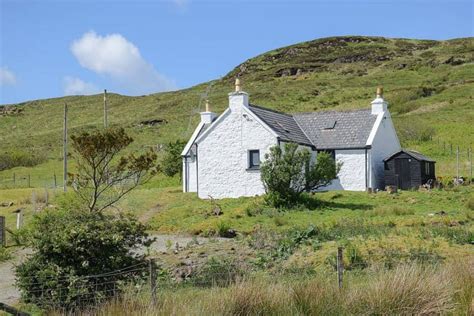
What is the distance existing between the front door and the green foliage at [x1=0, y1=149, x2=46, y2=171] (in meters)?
44.9

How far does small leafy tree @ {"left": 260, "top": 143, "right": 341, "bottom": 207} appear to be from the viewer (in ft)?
100

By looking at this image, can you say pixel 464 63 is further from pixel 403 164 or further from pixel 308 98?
pixel 403 164

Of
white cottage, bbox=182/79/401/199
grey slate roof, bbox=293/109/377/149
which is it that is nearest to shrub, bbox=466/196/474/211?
white cottage, bbox=182/79/401/199

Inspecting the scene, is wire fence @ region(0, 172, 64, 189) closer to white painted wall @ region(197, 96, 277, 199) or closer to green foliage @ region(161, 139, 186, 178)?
green foliage @ region(161, 139, 186, 178)

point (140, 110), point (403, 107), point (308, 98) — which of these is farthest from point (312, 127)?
point (140, 110)

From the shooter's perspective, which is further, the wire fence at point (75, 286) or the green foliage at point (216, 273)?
the green foliage at point (216, 273)

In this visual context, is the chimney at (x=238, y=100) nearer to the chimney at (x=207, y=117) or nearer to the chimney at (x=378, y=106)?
the chimney at (x=207, y=117)

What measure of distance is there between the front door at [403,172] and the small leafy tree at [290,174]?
24.8ft

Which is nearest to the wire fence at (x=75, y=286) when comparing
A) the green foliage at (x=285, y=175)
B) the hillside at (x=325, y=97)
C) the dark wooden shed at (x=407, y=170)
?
the green foliage at (x=285, y=175)

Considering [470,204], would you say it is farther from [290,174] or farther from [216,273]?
[216,273]

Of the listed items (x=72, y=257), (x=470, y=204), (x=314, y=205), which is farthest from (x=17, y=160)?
(x=72, y=257)

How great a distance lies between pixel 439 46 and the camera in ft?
450

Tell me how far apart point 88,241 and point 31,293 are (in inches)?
57.6

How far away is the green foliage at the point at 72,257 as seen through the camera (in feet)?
39.7
